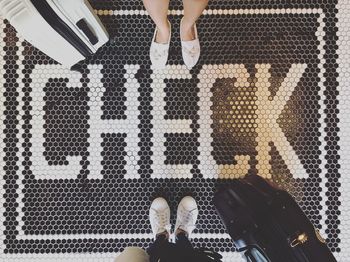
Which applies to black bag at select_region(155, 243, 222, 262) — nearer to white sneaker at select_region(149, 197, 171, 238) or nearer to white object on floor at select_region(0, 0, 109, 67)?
white sneaker at select_region(149, 197, 171, 238)

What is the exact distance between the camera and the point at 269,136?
A: 1.69m

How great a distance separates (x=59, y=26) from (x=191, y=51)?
0.51m

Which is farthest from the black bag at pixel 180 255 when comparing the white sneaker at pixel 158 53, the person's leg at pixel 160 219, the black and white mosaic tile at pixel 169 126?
the white sneaker at pixel 158 53

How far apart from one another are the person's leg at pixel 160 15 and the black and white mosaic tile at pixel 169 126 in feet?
0.42

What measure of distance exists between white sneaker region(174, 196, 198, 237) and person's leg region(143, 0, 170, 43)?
2.05ft

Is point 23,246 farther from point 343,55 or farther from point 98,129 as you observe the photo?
point 343,55

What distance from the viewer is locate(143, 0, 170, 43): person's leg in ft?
4.42

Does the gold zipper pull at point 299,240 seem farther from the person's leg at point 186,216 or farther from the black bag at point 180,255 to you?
the person's leg at point 186,216

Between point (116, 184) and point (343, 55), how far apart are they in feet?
3.42

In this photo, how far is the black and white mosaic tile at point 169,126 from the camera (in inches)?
66.0

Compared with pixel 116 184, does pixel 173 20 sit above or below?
above

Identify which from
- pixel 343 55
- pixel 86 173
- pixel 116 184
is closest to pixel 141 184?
pixel 116 184

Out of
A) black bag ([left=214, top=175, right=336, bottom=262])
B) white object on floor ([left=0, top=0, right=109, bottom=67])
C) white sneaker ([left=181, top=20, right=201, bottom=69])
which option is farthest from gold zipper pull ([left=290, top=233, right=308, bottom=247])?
white object on floor ([left=0, top=0, right=109, bottom=67])

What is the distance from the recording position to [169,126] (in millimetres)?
1684
